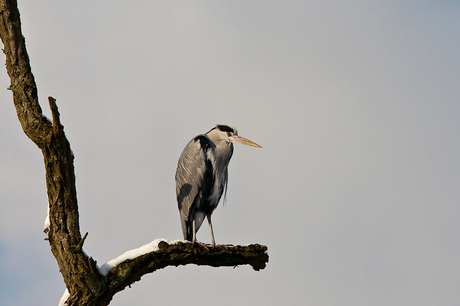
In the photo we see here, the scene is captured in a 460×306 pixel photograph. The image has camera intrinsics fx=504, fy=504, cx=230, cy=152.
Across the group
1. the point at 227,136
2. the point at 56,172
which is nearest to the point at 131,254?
the point at 56,172

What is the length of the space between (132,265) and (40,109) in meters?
1.68

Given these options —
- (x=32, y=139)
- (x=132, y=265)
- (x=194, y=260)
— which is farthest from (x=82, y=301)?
(x=32, y=139)

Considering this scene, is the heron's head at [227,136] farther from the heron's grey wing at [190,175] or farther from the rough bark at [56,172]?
the rough bark at [56,172]

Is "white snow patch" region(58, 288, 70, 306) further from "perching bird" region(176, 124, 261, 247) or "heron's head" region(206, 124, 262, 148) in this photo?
"heron's head" region(206, 124, 262, 148)

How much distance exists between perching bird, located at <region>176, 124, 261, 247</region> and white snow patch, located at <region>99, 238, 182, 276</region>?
2018 mm

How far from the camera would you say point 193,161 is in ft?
23.9

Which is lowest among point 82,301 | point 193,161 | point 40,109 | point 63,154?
point 82,301

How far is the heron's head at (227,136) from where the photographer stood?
307 inches

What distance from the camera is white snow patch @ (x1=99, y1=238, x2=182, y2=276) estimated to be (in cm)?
473

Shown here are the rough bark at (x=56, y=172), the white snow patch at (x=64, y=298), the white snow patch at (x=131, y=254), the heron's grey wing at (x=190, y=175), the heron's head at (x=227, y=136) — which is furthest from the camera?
the heron's head at (x=227, y=136)

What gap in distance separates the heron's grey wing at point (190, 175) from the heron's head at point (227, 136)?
18.5 inches

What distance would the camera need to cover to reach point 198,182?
7.20 meters

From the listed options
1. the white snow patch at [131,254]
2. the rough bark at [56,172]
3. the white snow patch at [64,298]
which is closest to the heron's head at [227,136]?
the white snow patch at [131,254]

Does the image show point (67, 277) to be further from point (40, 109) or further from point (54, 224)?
point (40, 109)
